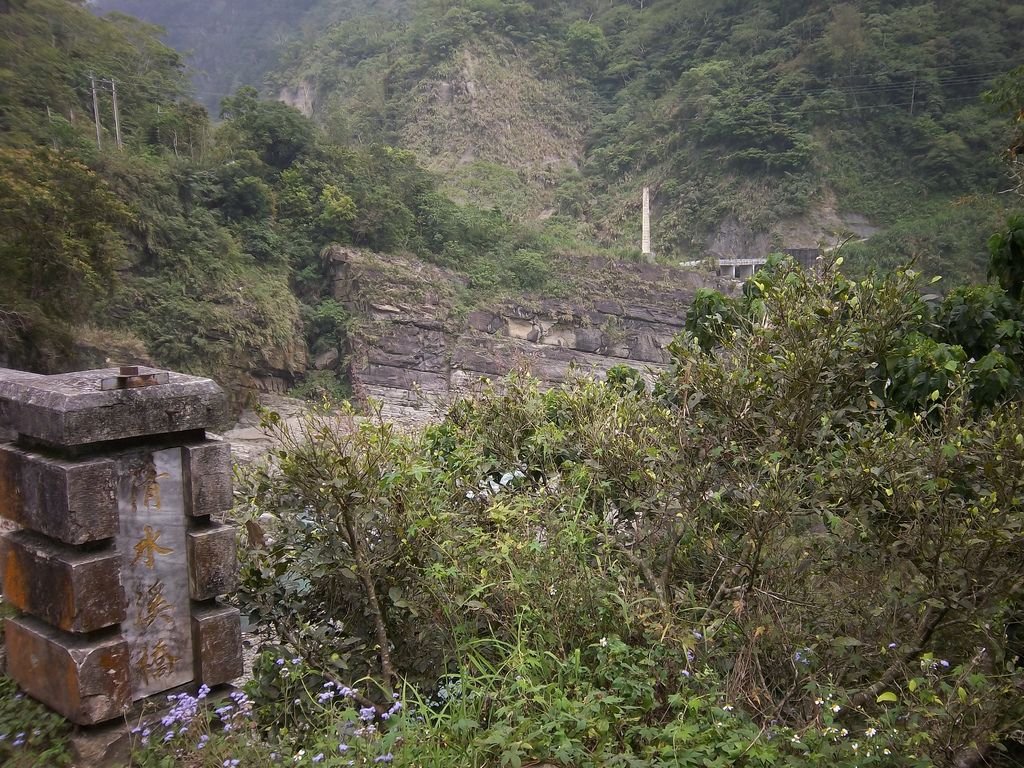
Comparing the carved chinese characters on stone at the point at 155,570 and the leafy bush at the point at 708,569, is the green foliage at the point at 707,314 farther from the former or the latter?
the carved chinese characters on stone at the point at 155,570

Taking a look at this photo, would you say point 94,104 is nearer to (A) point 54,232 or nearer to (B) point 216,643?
(A) point 54,232

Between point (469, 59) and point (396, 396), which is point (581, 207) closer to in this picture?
point (469, 59)

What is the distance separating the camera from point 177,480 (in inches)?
67.2

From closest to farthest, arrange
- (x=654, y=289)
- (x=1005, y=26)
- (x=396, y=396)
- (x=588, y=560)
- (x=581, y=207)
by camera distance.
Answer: (x=588, y=560) → (x=396, y=396) → (x=654, y=289) → (x=1005, y=26) → (x=581, y=207)

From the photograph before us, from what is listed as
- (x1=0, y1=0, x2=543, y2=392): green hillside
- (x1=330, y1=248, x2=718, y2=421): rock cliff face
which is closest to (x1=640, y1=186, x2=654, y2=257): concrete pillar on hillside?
(x1=330, y1=248, x2=718, y2=421): rock cliff face

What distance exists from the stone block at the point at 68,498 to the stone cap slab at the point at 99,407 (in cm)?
6

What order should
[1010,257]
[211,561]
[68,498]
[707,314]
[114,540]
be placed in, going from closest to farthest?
[68,498], [114,540], [211,561], [1010,257], [707,314]

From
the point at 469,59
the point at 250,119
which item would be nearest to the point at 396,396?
the point at 250,119

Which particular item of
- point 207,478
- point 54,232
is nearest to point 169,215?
point 54,232

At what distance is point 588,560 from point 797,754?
77cm

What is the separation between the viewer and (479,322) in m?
18.5

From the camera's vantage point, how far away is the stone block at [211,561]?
171 cm

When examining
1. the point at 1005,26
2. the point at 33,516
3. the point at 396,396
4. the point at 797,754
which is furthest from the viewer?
the point at 1005,26

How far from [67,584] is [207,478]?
0.36 metres
